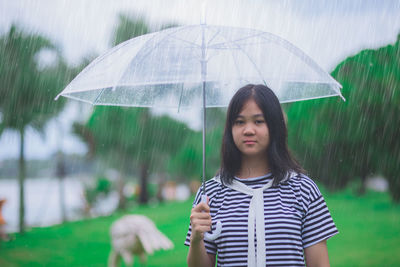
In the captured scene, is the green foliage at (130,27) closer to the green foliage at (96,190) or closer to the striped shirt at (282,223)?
the green foliage at (96,190)

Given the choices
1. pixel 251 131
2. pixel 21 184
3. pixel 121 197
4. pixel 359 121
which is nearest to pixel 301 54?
pixel 251 131

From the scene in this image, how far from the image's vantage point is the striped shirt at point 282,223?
1304 mm

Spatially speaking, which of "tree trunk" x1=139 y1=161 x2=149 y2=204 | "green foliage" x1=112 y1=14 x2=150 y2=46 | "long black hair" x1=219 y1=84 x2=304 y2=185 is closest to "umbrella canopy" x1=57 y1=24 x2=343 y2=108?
"long black hair" x1=219 y1=84 x2=304 y2=185

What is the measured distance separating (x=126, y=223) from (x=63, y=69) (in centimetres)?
256

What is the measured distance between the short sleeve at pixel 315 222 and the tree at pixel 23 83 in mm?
4509

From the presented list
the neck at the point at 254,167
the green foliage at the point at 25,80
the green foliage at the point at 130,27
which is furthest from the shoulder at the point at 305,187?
the green foliage at the point at 130,27

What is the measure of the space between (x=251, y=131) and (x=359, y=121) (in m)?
2.60

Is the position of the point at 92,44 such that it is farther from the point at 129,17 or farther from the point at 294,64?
the point at 294,64

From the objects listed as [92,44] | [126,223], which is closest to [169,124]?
[92,44]

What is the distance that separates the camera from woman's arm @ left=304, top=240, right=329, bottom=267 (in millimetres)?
1318

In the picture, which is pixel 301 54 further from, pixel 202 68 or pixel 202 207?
pixel 202 207

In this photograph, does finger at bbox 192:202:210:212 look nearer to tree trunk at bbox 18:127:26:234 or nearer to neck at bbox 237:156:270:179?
neck at bbox 237:156:270:179

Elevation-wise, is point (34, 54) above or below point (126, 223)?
above

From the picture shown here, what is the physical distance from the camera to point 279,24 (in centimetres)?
466
